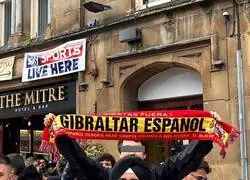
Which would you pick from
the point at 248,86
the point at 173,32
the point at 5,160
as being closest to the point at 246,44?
the point at 248,86

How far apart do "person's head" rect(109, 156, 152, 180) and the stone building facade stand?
7352 millimetres

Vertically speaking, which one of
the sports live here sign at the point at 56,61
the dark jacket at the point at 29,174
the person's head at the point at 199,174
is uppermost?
the sports live here sign at the point at 56,61

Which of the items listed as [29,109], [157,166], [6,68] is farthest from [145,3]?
[157,166]

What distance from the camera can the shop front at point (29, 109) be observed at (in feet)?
48.6

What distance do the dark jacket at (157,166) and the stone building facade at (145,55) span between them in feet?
21.8

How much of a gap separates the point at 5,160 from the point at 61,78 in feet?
34.1

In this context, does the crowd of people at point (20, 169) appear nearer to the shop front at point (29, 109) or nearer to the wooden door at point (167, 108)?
the wooden door at point (167, 108)

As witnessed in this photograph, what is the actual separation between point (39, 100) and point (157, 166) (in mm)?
12001

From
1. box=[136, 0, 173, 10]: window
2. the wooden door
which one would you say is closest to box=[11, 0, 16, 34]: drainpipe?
box=[136, 0, 173, 10]: window

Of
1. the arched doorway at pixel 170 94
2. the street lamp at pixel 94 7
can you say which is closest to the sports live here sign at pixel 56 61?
the street lamp at pixel 94 7

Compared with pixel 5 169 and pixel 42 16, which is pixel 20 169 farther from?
pixel 42 16

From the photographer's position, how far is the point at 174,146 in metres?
12.4

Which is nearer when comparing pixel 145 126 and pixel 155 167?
pixel 155 167

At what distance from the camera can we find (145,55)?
12656 mm
